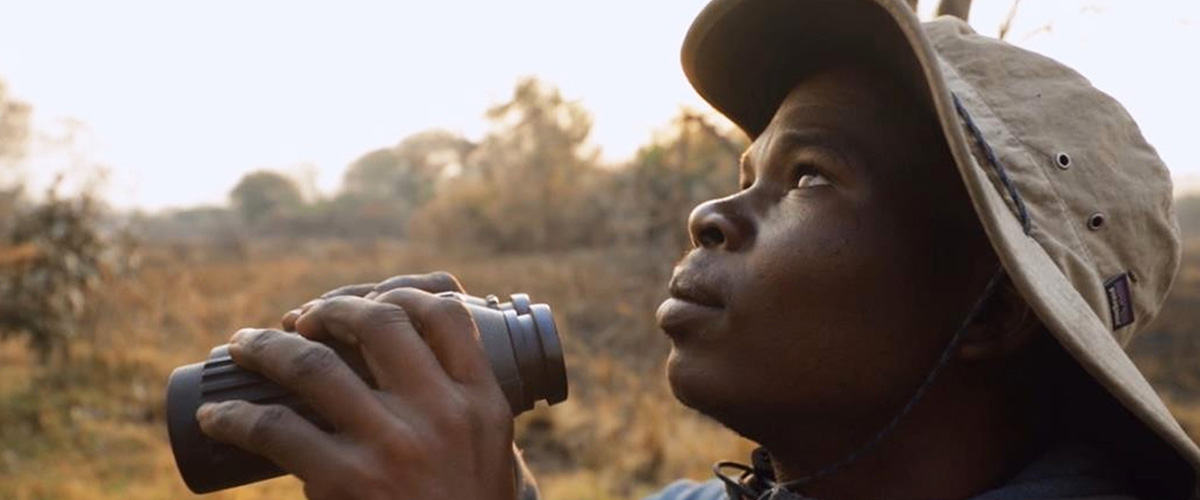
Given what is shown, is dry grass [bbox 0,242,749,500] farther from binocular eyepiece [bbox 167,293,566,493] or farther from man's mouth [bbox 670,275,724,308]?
binocular eyepiece [bbox 167,293,566,493]

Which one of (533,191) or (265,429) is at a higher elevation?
(265,429)

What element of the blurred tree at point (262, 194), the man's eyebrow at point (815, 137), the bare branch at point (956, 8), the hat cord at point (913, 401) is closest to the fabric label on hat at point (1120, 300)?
the hat cord at point (913, 401)

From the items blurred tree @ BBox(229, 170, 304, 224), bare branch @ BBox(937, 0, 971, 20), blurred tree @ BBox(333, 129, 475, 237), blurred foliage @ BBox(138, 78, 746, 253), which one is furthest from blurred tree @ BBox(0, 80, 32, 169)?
blurred tree @ BBox(229, 170, 304, 224)

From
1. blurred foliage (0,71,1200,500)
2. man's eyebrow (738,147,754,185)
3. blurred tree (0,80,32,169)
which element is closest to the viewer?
man's eyebrow (738,147,754,185)

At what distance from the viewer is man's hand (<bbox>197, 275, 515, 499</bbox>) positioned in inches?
46.1

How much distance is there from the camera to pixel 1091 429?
146cm

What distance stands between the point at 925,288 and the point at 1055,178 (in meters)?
0.19

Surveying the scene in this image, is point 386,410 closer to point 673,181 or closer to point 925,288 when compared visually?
point 925,288

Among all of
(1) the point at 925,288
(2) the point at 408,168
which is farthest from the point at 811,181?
(2) the point at 408,168

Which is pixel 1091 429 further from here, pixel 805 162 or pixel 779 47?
pixel 779 47

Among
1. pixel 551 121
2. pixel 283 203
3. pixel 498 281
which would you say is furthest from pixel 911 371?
pixel 283 203

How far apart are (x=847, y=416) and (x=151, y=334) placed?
10.7m

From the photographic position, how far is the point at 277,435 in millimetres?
1192

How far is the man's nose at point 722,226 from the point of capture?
1.45 meters
